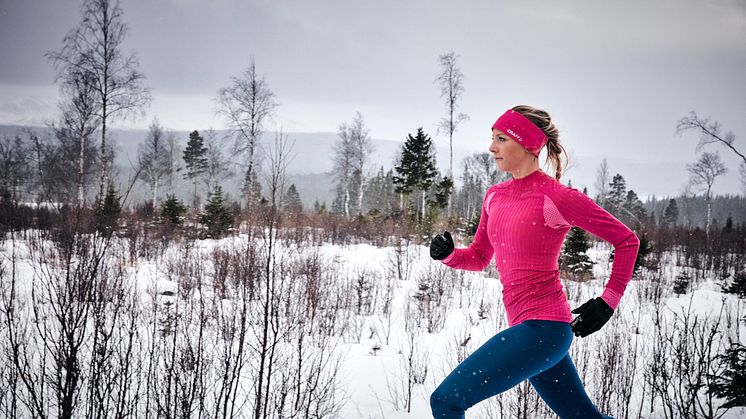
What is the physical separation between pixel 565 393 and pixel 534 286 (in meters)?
0.49

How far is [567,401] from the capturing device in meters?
1.51

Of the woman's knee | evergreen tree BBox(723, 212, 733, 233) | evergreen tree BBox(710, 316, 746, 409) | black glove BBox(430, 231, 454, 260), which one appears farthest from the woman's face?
evergreen tree BBox(723, 212, 733, 233)

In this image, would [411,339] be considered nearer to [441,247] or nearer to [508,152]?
[441,247]

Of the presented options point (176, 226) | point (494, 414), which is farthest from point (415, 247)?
point (494, 414)

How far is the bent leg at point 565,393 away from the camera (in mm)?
1496

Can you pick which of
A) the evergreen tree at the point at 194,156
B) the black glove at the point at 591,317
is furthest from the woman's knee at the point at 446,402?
the evergreen tree at the point at 194,156

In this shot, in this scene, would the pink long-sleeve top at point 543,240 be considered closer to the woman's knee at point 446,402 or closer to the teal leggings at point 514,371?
the teal leggings at point 514,371

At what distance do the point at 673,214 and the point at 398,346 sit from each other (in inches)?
2231

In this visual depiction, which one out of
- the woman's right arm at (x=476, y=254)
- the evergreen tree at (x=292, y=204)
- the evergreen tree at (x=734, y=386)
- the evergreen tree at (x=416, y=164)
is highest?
the evergreen tree at (x=416, y=164)

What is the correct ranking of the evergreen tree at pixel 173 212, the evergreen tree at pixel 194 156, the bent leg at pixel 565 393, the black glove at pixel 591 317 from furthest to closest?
the evergreen tree at pixel 194 156
the evergreen tree at pixel 173 212
the bent leg at pixel 565 393
the black glove at pixel 591 317

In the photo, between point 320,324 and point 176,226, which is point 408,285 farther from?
point 176,226

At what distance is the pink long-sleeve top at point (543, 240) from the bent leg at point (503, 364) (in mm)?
71

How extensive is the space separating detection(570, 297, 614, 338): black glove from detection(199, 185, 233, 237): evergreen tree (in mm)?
15624

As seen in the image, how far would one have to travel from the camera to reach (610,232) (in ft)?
4.65
